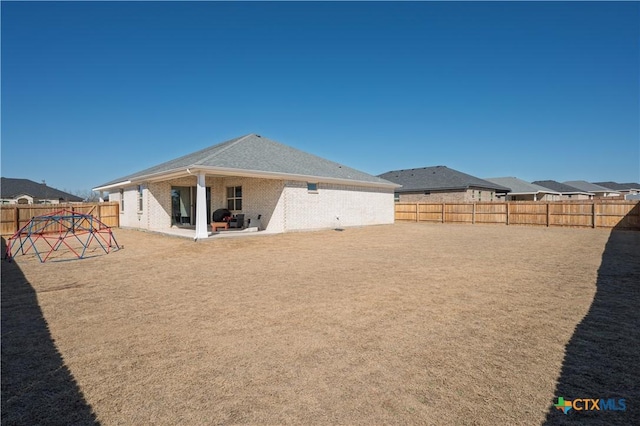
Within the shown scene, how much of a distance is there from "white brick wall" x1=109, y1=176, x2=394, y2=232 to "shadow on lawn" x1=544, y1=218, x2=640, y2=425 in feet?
42.0

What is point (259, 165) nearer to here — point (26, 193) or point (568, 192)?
point (26, 193)

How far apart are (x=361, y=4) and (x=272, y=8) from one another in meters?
3.97

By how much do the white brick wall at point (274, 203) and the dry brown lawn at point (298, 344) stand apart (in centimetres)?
875

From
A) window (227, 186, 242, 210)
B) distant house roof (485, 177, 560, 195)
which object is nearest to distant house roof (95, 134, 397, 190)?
window (227, 186, 242, 210)

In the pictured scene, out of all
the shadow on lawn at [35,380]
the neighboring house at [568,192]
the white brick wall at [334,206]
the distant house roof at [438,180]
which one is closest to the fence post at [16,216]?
the white brick wall at [334,206]

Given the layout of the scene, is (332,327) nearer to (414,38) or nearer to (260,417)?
A: (260,417)

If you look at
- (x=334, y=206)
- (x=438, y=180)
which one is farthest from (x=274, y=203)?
(x=438, y=180)

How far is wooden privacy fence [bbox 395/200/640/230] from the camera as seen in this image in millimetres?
19266

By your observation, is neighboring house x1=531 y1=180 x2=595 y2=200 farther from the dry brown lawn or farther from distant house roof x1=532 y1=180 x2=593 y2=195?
the dry brown lawn

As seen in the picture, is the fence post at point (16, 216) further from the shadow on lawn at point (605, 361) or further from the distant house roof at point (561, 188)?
the distant house roof at point (561, 188)

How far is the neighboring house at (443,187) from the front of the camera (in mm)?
29469

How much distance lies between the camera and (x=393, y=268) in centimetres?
807

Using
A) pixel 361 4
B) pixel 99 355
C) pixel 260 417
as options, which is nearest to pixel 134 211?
pixel 361 4

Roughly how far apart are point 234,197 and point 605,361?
17505 millimetres
